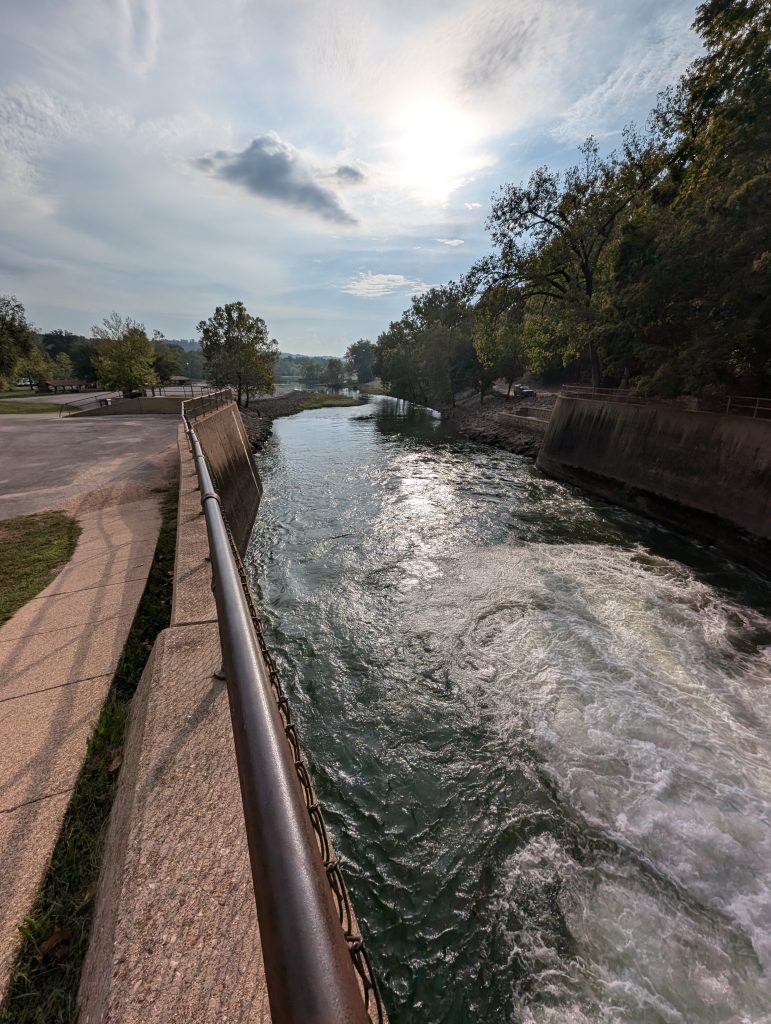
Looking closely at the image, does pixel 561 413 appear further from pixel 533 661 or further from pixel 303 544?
pixel 533 661

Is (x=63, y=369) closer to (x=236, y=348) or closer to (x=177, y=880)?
(x=236, y=348)

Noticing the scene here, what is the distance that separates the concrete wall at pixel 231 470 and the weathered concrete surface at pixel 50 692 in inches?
190

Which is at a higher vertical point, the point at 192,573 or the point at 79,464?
the point at 192,573

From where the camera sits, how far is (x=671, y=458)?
17.2m

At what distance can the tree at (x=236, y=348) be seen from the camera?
159 ft

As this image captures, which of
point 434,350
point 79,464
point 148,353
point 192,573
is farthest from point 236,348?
point 192,573

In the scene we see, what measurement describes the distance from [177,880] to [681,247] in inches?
753

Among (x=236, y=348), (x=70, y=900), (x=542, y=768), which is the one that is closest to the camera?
(x=70, y=900)

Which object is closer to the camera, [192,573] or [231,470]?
[192,573]

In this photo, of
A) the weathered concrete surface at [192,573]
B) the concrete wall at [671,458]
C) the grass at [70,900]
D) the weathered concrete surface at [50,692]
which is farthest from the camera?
the concrete wall at [671,458]

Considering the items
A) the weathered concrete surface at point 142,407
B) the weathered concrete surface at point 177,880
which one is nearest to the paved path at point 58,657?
the weathered concrete surface at point 177,880

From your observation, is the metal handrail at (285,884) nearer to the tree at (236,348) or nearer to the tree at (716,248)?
the tree at (716,248)

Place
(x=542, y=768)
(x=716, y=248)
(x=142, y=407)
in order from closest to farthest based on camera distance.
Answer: (x=542, y=768), (x=716, y=248), (x=142, y=407)

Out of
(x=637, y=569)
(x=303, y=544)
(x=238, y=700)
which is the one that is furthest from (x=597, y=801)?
(x=303, y=544)
